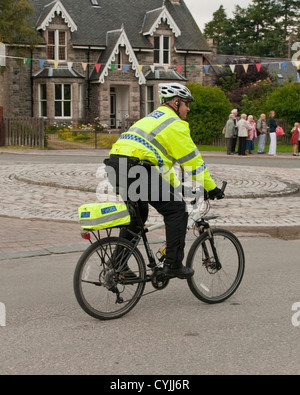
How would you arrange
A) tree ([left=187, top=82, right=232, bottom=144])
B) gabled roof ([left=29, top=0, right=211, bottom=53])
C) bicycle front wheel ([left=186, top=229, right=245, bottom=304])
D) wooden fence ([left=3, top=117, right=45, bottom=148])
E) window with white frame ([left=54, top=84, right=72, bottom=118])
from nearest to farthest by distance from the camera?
1. bicycle front wheel ([left=186, top=229, right=245, bottom=304])
2. wooden fence ([left=3, top=117, right=45, bottom=148])
3. tree ([left=187, top=82, right=232, bottom=144])
4. window with white frame ([left=54, top=84, right=72, bottom=118])
5. gabled roof ([left=29, top=0, right=211, bottom=53])

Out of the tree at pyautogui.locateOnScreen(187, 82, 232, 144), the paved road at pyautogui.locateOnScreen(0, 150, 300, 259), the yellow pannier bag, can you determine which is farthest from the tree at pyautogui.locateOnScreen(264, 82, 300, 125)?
the yellow pannier bag

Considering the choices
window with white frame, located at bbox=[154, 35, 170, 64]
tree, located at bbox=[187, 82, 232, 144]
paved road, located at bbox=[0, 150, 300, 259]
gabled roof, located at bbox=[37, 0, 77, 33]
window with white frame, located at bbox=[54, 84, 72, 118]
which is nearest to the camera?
paved road, located at bbox=[0, 150, 300, 259]

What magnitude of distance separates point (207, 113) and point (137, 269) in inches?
1053

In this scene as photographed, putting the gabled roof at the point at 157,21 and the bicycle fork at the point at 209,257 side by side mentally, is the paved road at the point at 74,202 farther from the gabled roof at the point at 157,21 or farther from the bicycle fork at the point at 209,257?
the gabled roof at the point at 157,21

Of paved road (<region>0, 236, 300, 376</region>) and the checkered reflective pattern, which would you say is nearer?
paved road (<region>0, 236, 300, 376</region>)


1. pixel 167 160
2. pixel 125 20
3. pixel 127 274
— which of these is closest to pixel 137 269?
pixel 127 274

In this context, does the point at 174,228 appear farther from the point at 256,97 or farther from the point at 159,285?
the point at 256,97

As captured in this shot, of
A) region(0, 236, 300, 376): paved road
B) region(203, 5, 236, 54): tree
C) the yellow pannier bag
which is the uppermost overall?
region(203, 5, 236, 54): tree

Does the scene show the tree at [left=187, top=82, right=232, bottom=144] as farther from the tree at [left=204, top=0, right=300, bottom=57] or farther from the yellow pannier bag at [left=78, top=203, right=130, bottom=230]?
the tree at [left=204, top=0, right=300, bottom=57]

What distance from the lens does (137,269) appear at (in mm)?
5363

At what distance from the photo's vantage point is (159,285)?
217 inches

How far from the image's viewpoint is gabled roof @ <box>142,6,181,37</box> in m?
42.8
